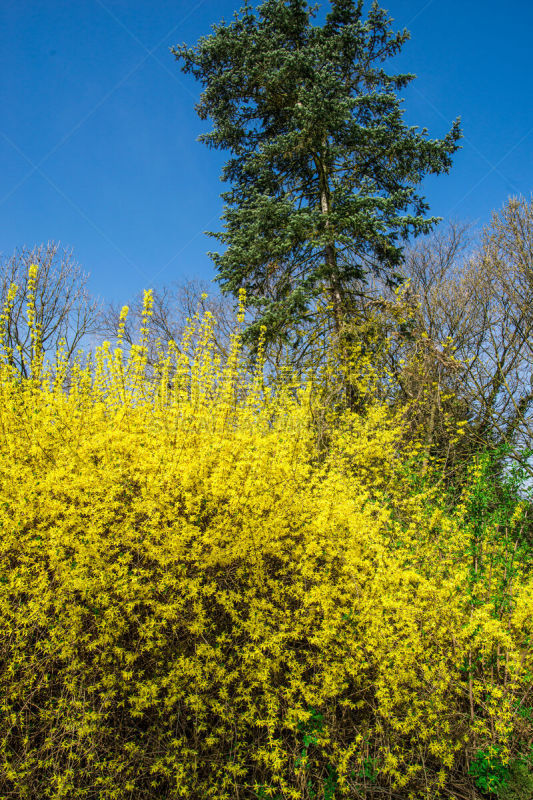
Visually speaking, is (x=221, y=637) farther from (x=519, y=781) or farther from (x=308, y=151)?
(x=308, y=151)

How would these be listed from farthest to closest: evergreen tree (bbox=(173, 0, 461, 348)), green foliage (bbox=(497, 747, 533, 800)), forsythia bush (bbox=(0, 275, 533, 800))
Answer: evergreen tree (bbox=(173, 0, 461, 348)) < green foliage (bbox=(497, 747, 533, 800)) < forsythia bush (bbox=(0, 275, 533, 800))

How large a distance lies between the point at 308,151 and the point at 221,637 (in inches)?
314

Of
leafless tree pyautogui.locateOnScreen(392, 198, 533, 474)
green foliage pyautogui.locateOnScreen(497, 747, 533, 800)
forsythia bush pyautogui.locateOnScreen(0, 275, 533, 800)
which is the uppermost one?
leafless tree pyautogui.locateOnScreen(392, 198, 533, 474)

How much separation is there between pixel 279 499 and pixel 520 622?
1942mm

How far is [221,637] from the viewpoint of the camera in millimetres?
2381

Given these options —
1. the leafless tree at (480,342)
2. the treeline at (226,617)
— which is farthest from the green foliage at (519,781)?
the leafless tree at (480,342)

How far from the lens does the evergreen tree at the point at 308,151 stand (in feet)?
22.6

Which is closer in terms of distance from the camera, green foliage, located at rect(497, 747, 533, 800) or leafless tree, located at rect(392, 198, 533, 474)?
green foliage, located at rect(497, 747, 533, 800)

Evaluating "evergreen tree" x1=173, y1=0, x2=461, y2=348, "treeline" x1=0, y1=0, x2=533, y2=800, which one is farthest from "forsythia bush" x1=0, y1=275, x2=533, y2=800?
"evergreen tree" x1=173, y1=0, x2=461, y2=348

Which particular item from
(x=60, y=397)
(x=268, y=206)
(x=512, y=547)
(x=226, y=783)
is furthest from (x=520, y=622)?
(x=268, y=206)

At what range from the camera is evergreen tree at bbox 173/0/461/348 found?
6.88 metres

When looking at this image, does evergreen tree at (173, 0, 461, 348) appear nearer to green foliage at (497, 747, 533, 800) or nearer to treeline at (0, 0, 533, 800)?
treeline at (0, 0, 533, 800)

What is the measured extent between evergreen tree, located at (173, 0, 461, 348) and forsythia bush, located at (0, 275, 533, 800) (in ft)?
15.6

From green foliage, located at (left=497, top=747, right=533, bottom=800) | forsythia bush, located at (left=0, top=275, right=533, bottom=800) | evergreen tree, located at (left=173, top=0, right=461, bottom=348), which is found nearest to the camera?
forsythia bush, located at (left=0, top=275, right=533, bottom=800)
